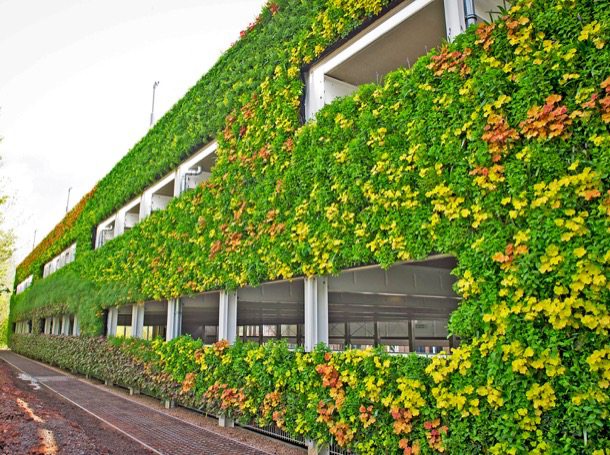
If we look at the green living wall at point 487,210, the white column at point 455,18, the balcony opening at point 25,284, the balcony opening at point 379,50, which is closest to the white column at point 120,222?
the green living wall at point 487,210

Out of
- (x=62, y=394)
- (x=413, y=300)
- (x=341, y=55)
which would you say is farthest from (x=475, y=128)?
(x=62, y=394)

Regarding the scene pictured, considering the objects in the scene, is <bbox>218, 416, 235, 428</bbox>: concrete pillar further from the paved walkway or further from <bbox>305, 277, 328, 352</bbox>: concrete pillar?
<bbox>305, 277, 328, 352</bbox>: concrete pillar

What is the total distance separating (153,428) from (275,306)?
929 cm

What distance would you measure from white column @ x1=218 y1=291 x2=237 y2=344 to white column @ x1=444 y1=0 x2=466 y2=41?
514cm

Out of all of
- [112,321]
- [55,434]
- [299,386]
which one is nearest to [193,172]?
[55,434]

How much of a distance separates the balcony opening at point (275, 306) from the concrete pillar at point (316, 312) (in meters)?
3.36

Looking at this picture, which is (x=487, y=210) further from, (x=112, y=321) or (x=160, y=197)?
(x=112, y=321)

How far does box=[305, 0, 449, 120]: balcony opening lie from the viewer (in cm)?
545

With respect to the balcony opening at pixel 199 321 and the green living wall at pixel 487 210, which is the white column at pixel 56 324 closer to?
the balcony opening at pixel 199 321

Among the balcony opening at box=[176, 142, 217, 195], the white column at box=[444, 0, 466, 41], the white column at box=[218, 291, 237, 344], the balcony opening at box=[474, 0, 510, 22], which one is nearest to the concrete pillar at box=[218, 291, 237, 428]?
the white column at box=[218, 291, 237, 344]

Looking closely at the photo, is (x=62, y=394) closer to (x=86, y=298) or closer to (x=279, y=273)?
(x=86, y=298)

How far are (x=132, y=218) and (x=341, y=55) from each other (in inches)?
392

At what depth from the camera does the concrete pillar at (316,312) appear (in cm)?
594

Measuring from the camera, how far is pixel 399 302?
13.2m
